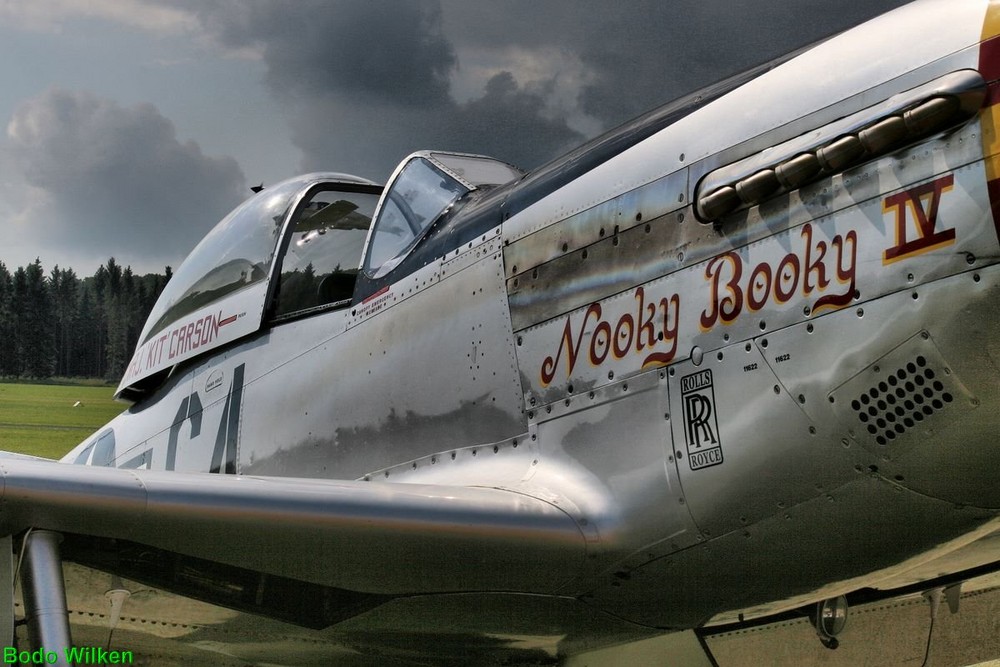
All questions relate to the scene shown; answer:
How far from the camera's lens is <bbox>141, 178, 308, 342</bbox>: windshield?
16.0 feet

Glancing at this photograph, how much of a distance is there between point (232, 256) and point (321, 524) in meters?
2.59

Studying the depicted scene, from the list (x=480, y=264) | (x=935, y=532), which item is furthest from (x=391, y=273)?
(x=935, y=532)

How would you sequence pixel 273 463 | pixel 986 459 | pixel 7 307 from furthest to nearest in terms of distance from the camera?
1. pixel 7 307
2. pixel 273 463
3. pixel 986 459

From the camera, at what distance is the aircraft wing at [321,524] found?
248 centimetres

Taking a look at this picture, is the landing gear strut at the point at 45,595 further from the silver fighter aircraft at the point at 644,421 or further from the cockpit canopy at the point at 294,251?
the cockpit canopy at the point at 294,251

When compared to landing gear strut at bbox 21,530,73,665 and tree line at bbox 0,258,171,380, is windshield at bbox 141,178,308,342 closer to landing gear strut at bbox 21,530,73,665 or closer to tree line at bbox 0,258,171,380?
landing gear strut at bbox 21,530,73,665

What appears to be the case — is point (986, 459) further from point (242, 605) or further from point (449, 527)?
point (242, 605)

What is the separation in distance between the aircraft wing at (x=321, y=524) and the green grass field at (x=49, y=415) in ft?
62.8

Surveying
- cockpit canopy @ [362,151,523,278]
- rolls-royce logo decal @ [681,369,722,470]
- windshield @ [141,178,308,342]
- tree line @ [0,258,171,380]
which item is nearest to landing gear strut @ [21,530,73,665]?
rolls-royce logo decal @ [681,369,722,470]

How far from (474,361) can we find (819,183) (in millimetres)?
1378

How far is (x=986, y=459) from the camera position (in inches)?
93.4

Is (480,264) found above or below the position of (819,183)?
above

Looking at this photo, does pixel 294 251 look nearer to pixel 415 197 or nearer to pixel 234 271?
pixel 234 271

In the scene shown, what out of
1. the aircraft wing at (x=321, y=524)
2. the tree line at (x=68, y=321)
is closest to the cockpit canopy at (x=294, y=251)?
the aircraft wing at (x=321, y=524)
